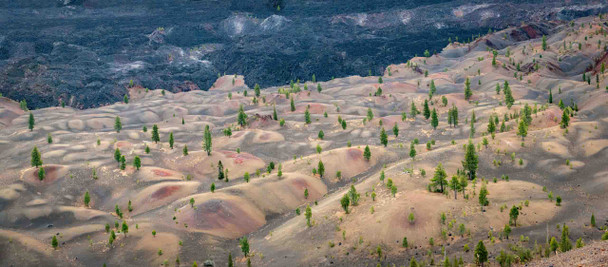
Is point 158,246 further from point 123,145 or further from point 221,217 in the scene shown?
point 123,145

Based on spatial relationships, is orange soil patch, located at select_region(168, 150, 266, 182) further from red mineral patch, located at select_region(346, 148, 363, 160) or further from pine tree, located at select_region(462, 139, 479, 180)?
pine tree, located at select_region(462, 139, 479, 180)

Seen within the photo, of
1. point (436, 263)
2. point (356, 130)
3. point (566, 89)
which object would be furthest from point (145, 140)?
point (566, 89)

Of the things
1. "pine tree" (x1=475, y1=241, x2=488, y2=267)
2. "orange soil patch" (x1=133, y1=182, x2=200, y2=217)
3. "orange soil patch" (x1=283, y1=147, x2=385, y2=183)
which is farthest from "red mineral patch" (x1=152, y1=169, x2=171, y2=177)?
"pine tree" (x1=475, y1=241, x2=488, y2=267)

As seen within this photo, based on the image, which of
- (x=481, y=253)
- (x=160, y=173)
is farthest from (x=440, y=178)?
(x=160, y=173)

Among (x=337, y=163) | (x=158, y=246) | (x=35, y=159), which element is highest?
(x=35, y=159)

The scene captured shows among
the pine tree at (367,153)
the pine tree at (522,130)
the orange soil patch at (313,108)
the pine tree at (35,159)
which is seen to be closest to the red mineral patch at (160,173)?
the pine tree at (35,159)

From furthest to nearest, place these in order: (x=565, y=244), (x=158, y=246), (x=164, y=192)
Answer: (x=164, y=192), (x=158, y=246), (x=565, y=244)

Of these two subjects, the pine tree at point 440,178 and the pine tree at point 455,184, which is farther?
the pine tree at point 440,178

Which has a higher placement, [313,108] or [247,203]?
[313,108]

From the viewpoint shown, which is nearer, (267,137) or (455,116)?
(455,116)

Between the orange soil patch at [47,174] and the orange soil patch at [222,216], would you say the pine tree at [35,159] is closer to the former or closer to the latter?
the orange soil patch at [47,174]

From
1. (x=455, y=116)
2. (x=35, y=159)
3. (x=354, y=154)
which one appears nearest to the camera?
(x=35, y=159)
